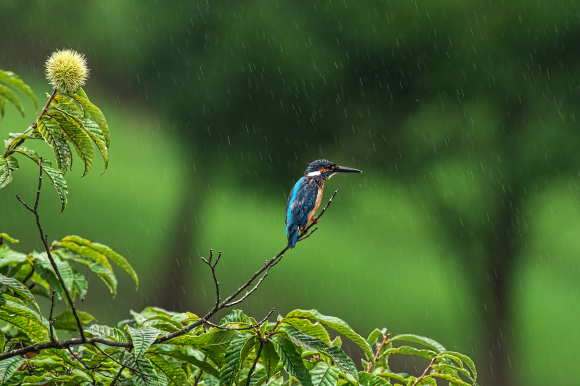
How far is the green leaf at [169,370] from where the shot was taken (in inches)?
59.2

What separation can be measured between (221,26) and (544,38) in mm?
6541

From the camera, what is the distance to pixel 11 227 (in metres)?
14.2

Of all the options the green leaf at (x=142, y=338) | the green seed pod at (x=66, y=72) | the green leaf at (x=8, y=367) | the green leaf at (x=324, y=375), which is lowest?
the green leaf at (x=324, y=375)

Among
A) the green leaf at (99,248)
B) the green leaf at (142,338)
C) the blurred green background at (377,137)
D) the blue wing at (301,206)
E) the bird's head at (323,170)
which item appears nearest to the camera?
the green leaf at (142,338)

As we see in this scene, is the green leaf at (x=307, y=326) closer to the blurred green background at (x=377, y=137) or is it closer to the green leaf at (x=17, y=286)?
the green leaf at (x=17, y=286)

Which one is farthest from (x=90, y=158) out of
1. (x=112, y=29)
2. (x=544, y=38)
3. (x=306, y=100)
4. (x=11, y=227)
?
(x=11, y=227)

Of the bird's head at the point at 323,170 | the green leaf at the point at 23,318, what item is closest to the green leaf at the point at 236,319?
the green leaf at the point at 23,318

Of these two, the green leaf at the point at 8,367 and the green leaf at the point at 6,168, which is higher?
the green leaf at the point at 6,168

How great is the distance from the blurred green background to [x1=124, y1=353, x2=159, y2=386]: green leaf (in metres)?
9.73

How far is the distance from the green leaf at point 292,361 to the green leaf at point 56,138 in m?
0.83

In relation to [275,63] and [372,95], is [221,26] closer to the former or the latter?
[275,63]

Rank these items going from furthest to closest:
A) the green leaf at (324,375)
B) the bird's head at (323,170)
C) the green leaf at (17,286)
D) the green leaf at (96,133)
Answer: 1. the bird's head at (323,170)
2. the green leaf at (96,133)
3. the green leaf at (17,286)
4. the green leaf at (324,375)

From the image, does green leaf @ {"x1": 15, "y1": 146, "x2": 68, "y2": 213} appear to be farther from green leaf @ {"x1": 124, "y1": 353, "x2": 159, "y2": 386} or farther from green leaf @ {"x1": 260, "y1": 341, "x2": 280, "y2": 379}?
green leaf @ {"x1": 260, "y1": 341, "x2": 280, "y2": 379}

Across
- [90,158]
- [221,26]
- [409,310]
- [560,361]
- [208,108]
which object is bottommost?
[560,361]
